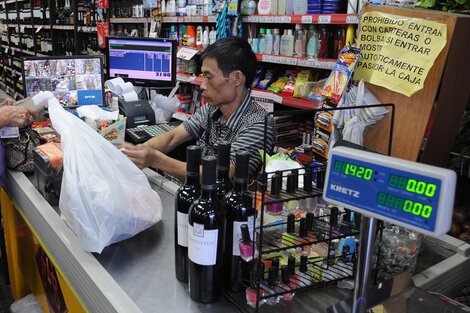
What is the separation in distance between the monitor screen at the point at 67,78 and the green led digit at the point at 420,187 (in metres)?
2.29

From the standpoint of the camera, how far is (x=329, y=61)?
289 cm

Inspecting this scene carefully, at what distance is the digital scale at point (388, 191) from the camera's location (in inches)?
20.1

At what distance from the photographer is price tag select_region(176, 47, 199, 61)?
420 centimetres

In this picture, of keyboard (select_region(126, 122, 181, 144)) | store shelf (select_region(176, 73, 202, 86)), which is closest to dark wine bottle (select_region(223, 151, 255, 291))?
keyboard (select_region(126, 122, 181, 144))

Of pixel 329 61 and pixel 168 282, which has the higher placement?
pixel 329 61

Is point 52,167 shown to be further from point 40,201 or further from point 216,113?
point 216,113

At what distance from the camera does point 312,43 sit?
10.4 ft

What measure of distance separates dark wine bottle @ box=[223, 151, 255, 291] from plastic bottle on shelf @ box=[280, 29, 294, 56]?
8.29 ft

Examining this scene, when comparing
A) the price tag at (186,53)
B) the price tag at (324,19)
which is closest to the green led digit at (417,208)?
the price tag at (324,19)

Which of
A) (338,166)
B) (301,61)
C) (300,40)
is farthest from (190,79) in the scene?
(338,166)

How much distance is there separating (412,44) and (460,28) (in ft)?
0.60

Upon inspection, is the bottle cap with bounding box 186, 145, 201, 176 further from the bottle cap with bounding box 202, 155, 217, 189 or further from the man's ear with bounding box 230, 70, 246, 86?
the man's ear with bounding box 230, 70, 246, 86

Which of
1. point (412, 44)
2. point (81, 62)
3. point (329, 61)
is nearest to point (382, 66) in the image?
point (412, 44)

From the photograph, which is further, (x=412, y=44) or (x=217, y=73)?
(x=217, y=73)
